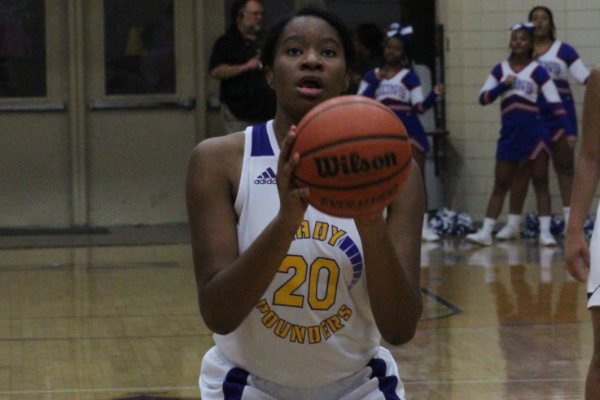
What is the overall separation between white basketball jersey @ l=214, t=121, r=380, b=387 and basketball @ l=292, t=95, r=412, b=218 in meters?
0.31

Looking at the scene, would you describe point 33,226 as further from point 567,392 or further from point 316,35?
point 316,35

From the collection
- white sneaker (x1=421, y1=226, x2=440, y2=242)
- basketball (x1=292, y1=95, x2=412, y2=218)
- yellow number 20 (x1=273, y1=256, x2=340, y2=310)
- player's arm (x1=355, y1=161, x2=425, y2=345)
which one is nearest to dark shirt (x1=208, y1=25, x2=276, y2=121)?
white sneaker (x1=421, y1=226, x2=440, y2=242)

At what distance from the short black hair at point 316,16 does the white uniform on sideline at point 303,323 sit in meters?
0.24

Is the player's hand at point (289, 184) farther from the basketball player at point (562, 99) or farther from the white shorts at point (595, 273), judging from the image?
the basketball player at point (562, 99)

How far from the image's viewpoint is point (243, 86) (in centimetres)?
723

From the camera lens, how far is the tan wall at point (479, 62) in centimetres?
961

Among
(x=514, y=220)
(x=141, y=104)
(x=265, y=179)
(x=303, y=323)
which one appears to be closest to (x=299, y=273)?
(x=303, y=323)

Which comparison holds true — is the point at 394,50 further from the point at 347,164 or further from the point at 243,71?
the point at 347,164

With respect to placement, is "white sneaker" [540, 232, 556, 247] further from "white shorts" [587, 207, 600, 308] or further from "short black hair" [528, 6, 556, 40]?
"white shorts" [587, 207, 600, 308]

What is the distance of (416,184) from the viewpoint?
98.5 inches

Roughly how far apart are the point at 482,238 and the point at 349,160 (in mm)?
7050

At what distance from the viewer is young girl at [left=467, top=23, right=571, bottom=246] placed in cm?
862

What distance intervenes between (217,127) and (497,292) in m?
4.35

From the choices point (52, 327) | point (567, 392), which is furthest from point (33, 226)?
point (567, 392)
